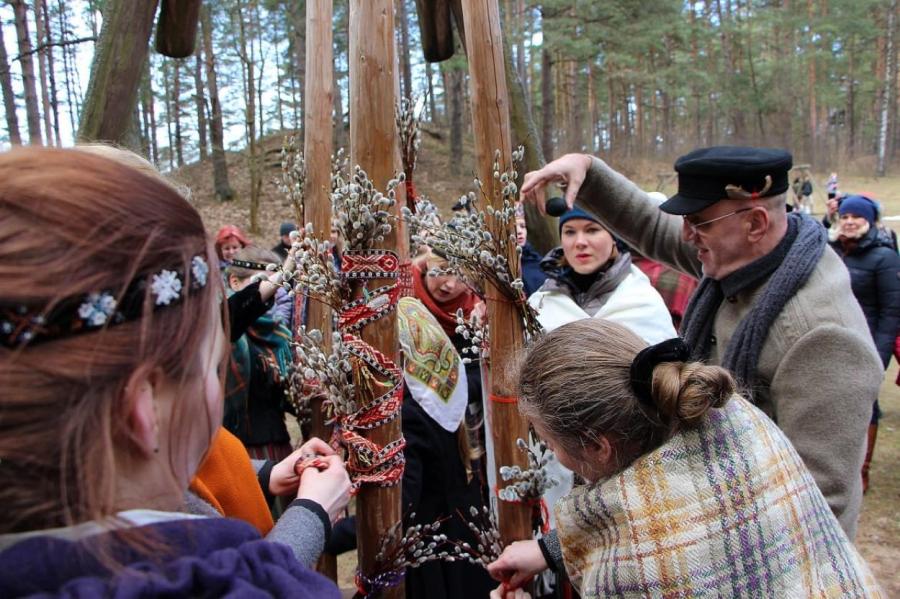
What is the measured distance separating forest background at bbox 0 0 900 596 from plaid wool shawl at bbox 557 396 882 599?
614 centimetres

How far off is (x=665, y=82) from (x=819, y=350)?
18.2m

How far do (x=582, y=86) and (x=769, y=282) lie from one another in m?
25.5

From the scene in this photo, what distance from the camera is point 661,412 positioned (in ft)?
4.12

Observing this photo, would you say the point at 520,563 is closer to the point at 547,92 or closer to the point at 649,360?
the point at 649,360

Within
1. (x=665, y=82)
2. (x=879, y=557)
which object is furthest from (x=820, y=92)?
(x=879, y=557)

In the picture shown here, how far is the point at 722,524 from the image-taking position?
1170 mm

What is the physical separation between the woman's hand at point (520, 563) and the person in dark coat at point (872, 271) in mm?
3745

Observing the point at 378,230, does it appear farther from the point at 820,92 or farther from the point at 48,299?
the point at 820,92

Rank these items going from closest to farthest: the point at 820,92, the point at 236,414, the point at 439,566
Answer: the point at 439,566 → the point at 236,414 → the point at 820,92

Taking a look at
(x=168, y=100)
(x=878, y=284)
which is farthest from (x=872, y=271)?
(x=168, y=100)

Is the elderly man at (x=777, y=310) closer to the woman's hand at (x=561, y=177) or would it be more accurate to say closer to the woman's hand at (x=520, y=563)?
the woman's hand at (x=561, y=177)

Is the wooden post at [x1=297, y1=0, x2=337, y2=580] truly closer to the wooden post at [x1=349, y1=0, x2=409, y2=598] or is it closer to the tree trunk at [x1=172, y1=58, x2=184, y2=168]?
the wooden post at [x1=349, y1=0, x2=409, y2=598]

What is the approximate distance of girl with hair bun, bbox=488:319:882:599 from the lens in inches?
46.1

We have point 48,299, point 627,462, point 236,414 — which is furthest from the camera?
point 236,414
